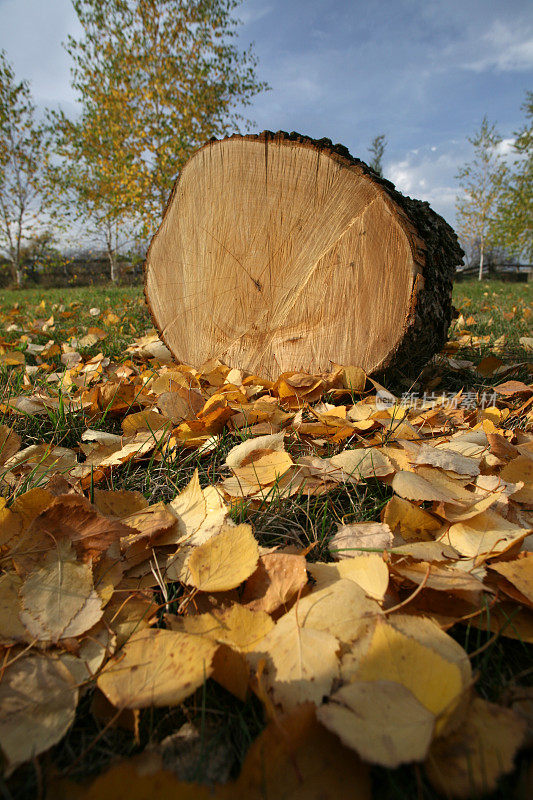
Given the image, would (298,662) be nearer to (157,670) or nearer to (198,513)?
(157,670)

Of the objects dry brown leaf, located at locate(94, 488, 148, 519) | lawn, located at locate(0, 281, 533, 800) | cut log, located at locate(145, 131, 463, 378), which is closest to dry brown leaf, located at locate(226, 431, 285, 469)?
lawn, located at locate(0, 281, 533, 800)

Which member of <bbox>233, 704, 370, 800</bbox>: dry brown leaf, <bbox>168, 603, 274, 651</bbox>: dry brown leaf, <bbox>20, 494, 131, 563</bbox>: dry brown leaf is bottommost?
<bbox>233, 704, 370, 800</bbox>: dry brown leaf

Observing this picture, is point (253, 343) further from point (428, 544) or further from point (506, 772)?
point (506, 772)

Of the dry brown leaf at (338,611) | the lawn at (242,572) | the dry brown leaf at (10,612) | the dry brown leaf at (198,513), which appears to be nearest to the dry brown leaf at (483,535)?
the lawn at (242,572)

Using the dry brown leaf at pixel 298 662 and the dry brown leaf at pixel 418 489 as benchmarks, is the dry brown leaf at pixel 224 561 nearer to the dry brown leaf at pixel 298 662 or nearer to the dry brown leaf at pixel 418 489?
the dry brown leaf at pixel 298 662

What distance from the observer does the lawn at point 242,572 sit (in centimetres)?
48

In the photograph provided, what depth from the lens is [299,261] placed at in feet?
5.58

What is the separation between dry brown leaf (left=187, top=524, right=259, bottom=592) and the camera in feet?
2.28

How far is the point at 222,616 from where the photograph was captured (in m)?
0.66

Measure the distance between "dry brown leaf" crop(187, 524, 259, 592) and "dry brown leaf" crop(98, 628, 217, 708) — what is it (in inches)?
4.4

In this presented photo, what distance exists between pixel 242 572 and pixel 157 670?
0.61 ft

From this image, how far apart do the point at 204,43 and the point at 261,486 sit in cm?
1314

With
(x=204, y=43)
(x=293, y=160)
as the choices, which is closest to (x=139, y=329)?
(x=293, y=160)

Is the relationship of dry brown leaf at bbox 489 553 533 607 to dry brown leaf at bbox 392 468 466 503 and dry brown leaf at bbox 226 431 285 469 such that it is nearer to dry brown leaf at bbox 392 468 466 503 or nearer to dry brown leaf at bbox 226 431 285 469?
dry brown leaf at bbox 392 468 466 503
